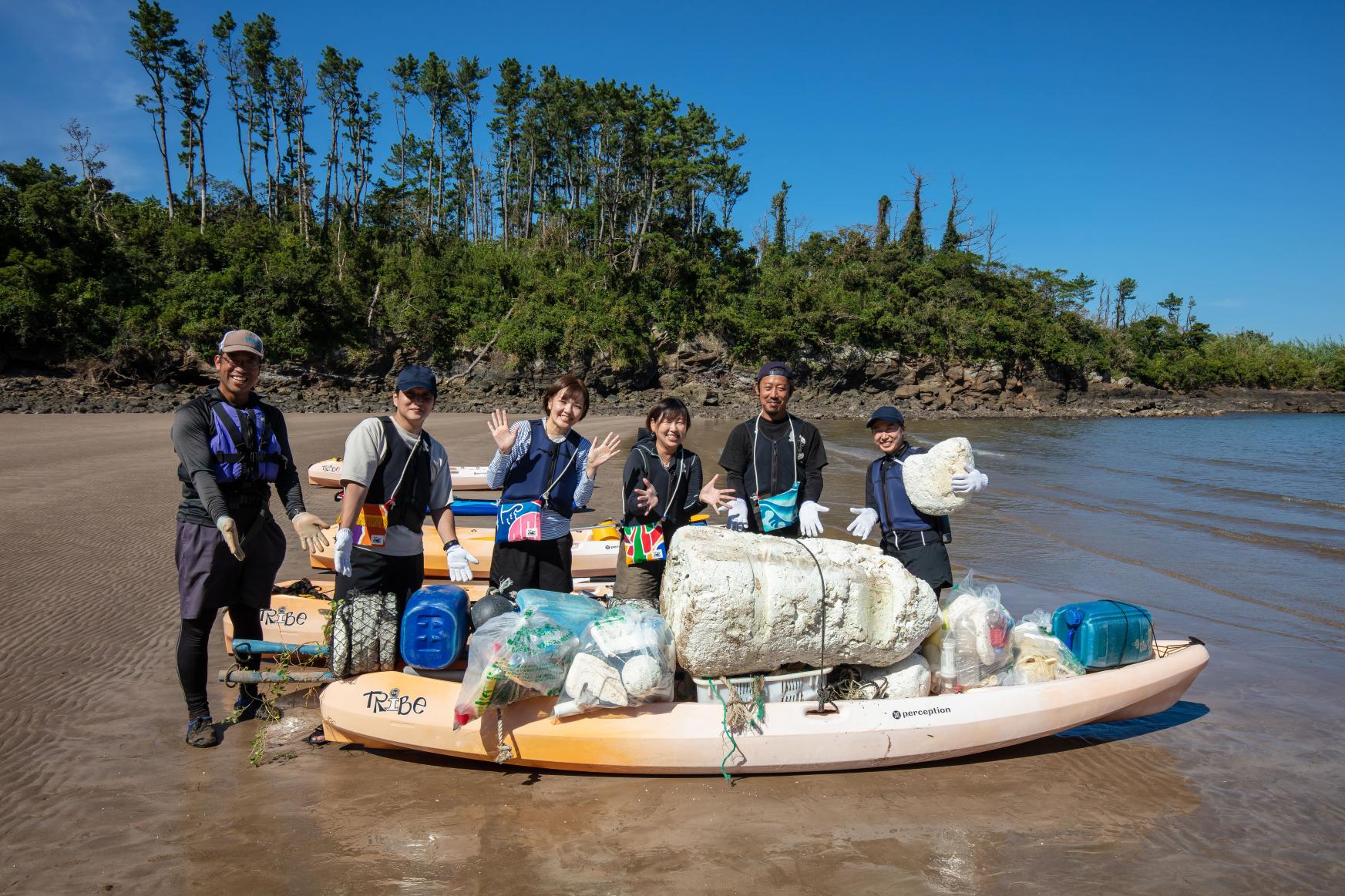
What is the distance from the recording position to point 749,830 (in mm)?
3334

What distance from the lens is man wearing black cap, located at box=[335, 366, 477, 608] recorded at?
3.68m

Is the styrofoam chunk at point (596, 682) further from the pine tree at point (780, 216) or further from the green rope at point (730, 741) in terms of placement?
the pine tree at point (780, 216)

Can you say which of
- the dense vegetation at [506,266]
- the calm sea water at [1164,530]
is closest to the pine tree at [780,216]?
the dense vegetation at [506,266]

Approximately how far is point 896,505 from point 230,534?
11.6 ft

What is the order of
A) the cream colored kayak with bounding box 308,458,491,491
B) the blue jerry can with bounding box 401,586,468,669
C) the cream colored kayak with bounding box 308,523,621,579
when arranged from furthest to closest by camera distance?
the cream colored kayak with bounding box 308,458,491,491 → the cream colored kayak with bounding box 308,523,621,579 → the blue jerry can with bounding box 401,586,468,669

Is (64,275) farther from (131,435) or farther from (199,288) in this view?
(131,435)

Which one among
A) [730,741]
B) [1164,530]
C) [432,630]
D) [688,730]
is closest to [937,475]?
[730,741]

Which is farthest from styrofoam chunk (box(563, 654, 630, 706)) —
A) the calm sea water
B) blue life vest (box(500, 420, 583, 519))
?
the calm sea water

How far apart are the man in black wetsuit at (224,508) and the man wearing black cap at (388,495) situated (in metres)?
0.18

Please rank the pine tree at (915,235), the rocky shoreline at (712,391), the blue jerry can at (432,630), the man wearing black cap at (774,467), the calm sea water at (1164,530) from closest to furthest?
1. the blue jerry can at (432,630)
2. the man wearing black cap at (774,467)
3. the calm sea water at (1164,530)
4. the rocky shoreline at (712,391)
5. the pine tree at (915,235)

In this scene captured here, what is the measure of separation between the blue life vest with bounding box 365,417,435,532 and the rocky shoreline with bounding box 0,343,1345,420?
24.7 metres

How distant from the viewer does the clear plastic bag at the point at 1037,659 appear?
4.24 m

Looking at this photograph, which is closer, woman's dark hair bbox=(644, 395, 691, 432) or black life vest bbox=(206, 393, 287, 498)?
black life vest bbox=(206, 393, 287, 498)

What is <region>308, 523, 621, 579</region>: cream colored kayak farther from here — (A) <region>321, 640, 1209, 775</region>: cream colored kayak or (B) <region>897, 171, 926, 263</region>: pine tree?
(B) <region>897, 171, 926, 263</region>: pine tree
